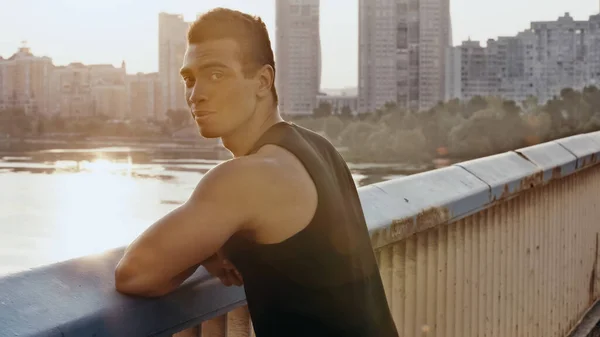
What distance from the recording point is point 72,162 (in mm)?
77625

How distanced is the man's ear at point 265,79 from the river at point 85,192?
2132 inches

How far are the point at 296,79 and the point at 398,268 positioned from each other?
285ft

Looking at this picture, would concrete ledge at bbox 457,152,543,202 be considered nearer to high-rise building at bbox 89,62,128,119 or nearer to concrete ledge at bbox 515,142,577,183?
concrete ledge at bbox 515,142,577,183

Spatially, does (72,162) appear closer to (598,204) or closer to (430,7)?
(430,7)

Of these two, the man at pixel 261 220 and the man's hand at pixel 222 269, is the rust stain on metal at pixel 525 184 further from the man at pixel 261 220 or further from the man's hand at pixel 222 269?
the man's hand at pixel 222 269

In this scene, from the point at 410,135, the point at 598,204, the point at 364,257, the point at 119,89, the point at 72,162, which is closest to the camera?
the point at 364,257

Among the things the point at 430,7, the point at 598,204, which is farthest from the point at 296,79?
the point at 598,204

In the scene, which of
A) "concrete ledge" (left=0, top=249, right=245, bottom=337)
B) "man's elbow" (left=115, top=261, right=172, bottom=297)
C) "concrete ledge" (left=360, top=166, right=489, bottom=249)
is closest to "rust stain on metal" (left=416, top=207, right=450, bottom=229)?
"concrete ledge" (left=360, top=166, right=489, bottom=249)

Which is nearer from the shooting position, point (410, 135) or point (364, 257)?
point (364, 257)

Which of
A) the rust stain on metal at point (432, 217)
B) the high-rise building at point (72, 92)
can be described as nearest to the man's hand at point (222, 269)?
the rust stain on metal at point (432, 217)

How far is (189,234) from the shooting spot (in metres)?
1.04

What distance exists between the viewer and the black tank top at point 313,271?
3.66 ft

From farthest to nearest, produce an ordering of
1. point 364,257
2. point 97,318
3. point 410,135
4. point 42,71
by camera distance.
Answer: point 42,71
point 410,135
point 364,257
point 97,318

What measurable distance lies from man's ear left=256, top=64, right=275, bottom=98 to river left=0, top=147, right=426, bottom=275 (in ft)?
178
